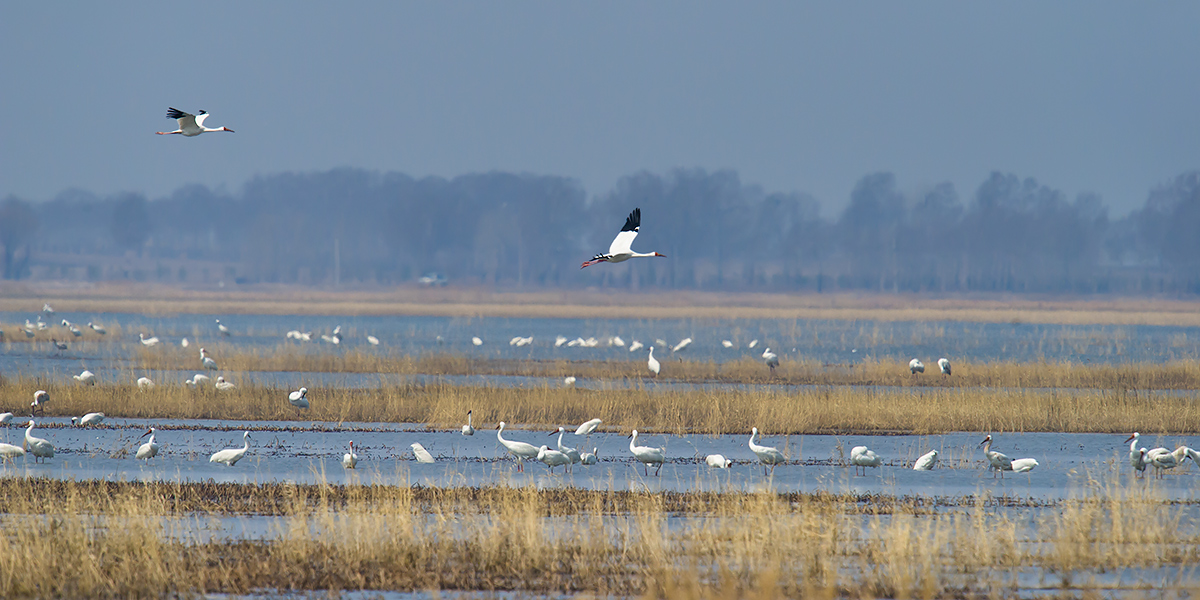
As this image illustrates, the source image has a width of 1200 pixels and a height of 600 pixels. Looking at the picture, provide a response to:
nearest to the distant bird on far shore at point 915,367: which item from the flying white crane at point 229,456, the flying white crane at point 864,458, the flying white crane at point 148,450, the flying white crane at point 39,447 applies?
the flying white crane at point 864,458

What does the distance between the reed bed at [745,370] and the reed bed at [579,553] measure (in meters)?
17.3

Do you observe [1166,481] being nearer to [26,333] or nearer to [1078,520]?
[1078,520]

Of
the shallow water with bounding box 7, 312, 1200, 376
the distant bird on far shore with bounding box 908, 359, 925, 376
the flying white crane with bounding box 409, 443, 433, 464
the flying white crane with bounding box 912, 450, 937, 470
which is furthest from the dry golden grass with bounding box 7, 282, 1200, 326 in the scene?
the flying white crane with bounding box 912, 450, 937, 470

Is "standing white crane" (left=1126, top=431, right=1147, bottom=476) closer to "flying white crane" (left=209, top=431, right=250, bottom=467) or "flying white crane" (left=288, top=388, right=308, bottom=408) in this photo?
"flying white crane" (left=209, top=431, right=250, bottom=467)

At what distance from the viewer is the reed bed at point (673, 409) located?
21.9 metres

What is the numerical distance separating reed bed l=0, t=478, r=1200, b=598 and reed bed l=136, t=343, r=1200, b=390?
17.3 m

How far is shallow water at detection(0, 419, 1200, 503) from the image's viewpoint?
51.6 feet

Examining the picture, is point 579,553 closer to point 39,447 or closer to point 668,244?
point 39,447

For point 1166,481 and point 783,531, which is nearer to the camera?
point 783,531

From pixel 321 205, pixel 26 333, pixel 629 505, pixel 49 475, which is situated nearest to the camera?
pixel 629 505

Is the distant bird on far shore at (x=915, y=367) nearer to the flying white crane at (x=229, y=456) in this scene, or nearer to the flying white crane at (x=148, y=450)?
the flying white crane at (x=229, y=456)

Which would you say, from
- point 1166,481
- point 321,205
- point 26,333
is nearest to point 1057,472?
point 1166,481

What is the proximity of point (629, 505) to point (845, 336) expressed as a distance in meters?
39.9

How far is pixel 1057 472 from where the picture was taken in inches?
682
